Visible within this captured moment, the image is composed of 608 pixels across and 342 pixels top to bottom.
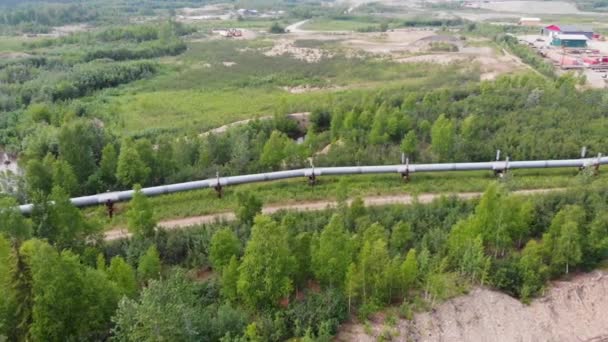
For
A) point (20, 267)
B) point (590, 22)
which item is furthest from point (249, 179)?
point (590, 22)

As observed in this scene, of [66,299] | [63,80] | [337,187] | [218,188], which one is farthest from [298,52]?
[66,299]

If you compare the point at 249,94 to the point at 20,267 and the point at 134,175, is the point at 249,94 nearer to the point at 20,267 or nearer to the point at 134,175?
the point at 134,175

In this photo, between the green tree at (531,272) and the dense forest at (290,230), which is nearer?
the dense forest at (290,230)

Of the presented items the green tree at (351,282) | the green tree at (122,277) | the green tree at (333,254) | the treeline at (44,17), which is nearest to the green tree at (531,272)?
the green tree at (351,282)

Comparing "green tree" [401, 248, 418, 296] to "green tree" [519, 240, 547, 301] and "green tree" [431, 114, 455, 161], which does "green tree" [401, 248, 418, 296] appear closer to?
"green tree" [519, 240, 547, 301]

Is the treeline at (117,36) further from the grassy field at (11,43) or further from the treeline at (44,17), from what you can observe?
the treeline at (44,17)

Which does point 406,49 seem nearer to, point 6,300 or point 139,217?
point 139,217
